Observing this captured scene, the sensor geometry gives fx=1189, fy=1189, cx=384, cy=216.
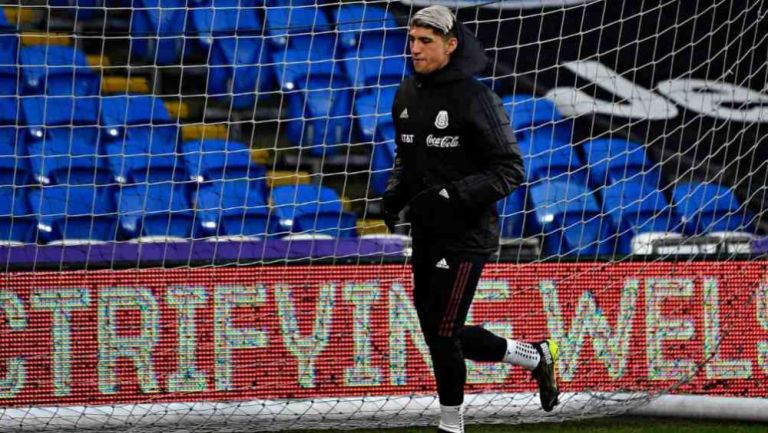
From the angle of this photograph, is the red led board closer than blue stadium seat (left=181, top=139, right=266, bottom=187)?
Yes

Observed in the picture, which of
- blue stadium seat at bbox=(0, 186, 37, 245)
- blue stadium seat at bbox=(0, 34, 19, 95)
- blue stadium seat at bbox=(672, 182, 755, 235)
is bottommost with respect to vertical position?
blue stadium seat at bbox=(0, 186, 37, 245)

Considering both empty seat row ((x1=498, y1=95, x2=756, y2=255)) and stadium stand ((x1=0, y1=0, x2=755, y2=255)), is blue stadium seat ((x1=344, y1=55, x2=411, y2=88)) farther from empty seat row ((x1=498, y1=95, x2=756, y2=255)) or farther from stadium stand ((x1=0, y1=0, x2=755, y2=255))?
empty seat row ((x1=498, y1=95, x2=756, y2=255))

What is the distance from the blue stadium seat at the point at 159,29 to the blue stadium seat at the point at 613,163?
2369mm

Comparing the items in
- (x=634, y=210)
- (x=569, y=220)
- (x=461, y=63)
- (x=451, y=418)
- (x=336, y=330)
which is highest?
(x=461, y=63)

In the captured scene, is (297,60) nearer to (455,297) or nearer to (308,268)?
(308,268)

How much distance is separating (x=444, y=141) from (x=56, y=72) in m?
3.22

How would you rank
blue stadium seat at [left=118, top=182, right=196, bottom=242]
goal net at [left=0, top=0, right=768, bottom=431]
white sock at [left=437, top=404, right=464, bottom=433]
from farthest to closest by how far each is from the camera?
blue stadium seat at [left=118, top=182, right=196, bottom=242]
goal net at [left=0, top=0, right=768, bottom=431]
white sock at [left=437, top=404, right=464, bottom=433]

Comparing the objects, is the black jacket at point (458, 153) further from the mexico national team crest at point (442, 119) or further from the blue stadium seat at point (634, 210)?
the blue stadium seat at point (634, 210)

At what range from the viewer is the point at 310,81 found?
727cm

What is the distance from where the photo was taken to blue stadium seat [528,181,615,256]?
6195 millimetres

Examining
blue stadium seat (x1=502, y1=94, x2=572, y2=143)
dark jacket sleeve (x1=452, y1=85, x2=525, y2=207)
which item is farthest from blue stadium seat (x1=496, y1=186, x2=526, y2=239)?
dark jacket sleeve (x1=452, y1=85, x2=525, y2=207)

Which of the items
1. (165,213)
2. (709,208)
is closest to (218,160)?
(165,213)

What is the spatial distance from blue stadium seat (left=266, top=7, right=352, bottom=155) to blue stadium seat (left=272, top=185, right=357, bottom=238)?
30cm

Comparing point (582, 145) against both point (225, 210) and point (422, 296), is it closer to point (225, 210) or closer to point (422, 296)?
point (225, 210)
